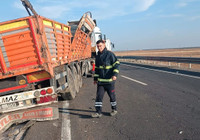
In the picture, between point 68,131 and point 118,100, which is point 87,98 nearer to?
point 118,100

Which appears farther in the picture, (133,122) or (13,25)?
(133,122)

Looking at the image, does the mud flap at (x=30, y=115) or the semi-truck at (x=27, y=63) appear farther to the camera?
the mud flap at (x=30, y=115)

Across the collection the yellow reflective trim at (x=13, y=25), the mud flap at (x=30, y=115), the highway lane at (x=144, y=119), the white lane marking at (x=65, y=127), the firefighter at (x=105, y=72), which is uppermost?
the yellow reflective trim at (x=13, y=25)

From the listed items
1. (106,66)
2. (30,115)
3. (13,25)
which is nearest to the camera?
(13,25)

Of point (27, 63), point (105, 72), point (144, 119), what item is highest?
point (27, 63)

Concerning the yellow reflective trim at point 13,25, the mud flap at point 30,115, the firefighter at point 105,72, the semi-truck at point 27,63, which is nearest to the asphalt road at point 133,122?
the mud flap at point 30,115

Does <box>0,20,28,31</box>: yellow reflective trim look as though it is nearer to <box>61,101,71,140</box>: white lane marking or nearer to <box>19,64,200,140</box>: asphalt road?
<box>19,64,200,140</box>: asphalt road

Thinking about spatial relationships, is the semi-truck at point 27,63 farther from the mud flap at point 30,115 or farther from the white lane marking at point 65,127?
the white lane marking at point 65,127

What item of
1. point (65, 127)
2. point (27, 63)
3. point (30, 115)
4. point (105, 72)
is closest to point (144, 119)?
point (105, 72)

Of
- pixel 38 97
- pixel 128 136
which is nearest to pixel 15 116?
pixel 38 97

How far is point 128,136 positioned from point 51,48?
2920mm

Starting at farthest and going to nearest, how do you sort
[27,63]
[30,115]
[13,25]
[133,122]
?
[30,115]
[27,63]
[133,122]
[13,25]

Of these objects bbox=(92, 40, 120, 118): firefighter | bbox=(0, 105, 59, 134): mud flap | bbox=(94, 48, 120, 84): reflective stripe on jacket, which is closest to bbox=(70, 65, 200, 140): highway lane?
bbox=(92, 40, 120, 118): firefighter

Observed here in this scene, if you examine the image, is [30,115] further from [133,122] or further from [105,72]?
[133,122]
